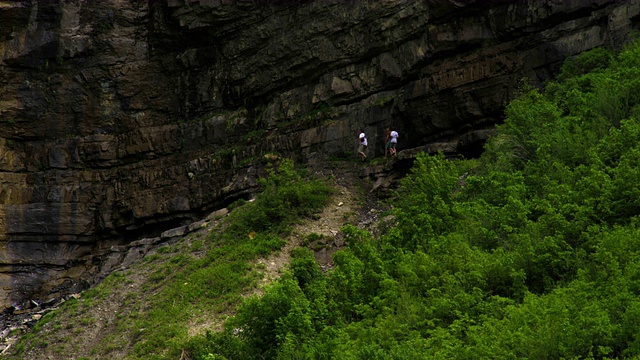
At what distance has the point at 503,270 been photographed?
14328 millimetres

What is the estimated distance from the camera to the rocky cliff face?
30.2 meters

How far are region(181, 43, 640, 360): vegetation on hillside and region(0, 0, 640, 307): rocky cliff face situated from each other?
23.7 feet

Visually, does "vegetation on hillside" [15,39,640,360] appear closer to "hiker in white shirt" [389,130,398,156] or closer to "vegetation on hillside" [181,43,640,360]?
"vegetation on hillside" [181,43,640,360]

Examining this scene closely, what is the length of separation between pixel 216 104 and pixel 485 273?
27.4m

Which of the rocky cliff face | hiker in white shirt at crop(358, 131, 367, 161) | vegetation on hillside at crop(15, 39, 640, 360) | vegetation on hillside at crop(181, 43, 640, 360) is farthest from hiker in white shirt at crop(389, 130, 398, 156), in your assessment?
vegetation on hillside at crop(181, 43, 640, 360)

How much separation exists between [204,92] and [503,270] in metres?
28.5

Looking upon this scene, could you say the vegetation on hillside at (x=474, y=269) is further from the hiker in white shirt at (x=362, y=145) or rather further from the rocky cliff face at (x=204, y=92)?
the hiker in white shirt at (x=362, y=145)

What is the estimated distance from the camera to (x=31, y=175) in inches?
1564

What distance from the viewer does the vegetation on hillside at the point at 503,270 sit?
11250 millimetres

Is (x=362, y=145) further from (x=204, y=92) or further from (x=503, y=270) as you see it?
(x=503, y=270)

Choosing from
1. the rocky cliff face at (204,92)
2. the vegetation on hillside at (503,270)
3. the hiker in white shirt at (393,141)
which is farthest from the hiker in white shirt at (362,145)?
the vegetation on hillside at (503,270)

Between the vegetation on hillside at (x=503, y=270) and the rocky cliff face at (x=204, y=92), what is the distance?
724cm

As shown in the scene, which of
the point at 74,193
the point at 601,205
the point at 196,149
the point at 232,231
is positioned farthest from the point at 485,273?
the point at 74,193

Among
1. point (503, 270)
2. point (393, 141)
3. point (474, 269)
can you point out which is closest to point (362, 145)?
point (393, 141)
